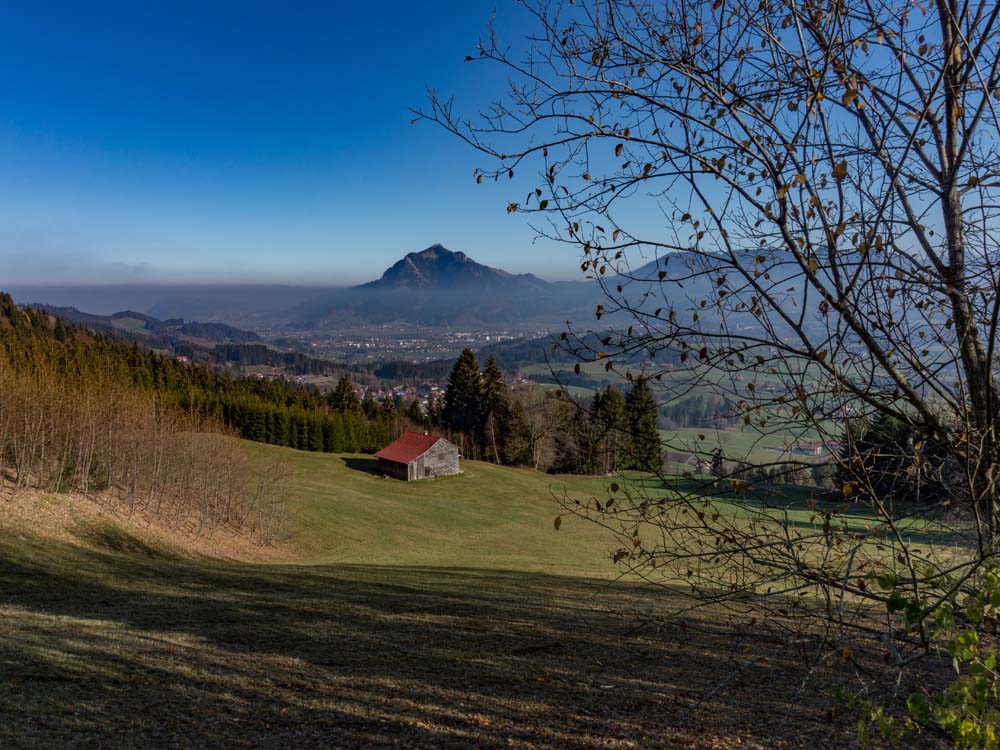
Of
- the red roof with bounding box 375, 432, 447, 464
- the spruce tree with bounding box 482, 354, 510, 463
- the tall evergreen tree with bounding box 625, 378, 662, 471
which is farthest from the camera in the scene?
the spruce tree with bounding box 482, 354, 510, 463

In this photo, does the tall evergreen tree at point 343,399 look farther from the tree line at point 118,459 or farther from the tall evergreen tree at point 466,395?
the tree line at point 118,459

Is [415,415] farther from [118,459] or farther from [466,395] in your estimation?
[118,459]

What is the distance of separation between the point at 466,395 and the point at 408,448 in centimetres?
1503

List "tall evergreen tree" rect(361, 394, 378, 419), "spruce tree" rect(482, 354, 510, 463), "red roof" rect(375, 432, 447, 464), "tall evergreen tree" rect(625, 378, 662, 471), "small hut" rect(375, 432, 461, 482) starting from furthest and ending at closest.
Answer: "tall evergreen tree" rect(361, 394, 378, 419) < "spruce tree" rect(482, 354, 510, 463) < "red roof" rect(375, 432, 447, 464) < "small hut" rect(375, 432, 461, 482) < "tall evergreen tree" rect(625, 378, 662, 471)

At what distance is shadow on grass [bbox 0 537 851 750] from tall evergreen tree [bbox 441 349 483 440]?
45.2 metres

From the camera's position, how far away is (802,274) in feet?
13.6

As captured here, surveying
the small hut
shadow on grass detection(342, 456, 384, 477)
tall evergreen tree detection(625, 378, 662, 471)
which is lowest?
shadow on grass detection(342, 456, 384, 477)

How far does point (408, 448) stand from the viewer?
44469 millimetres

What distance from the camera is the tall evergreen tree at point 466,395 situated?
2272 inches

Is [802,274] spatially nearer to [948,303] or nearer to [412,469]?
[948,303]

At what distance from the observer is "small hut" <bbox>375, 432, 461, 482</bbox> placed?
→ 4309cm

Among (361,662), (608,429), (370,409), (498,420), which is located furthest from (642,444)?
(370,409)

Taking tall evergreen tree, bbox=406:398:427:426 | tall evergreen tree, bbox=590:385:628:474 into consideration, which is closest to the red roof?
tall evergreen tree, bbox=406:398:427:426

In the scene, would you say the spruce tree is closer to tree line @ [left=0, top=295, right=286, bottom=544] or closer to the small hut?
the small hut
